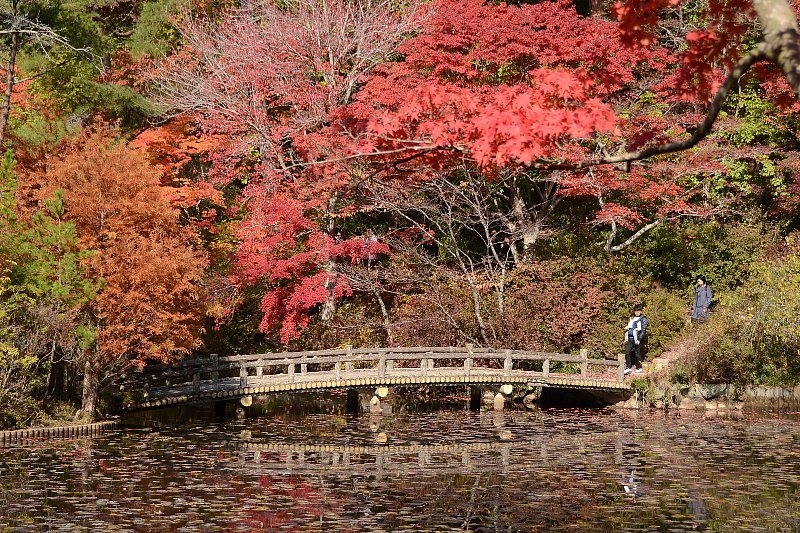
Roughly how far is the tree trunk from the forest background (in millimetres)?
104

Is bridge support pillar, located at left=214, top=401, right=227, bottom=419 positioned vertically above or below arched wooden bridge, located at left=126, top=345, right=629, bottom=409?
below

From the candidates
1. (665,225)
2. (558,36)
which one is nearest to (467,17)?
(558,36)

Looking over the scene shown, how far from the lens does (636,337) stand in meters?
25.2

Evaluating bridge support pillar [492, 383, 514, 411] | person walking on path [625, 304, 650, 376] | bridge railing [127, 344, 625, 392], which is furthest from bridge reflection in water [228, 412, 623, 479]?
person walking on path [625, 304, 650, 376]

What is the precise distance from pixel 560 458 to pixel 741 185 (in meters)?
14.6

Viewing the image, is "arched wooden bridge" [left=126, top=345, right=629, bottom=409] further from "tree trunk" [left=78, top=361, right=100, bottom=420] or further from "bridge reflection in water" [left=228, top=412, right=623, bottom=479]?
"bridge reflection in water" [left=228, top=412, right=623, bottom=479]

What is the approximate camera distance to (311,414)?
24.5 metres

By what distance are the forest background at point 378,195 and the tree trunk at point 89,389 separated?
0.10 m

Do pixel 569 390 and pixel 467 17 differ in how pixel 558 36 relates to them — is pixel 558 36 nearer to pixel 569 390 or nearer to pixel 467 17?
pixel 467 17

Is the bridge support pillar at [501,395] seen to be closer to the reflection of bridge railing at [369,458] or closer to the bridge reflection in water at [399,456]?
the bridge reflection in water at [399,456]

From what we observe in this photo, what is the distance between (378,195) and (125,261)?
28.6 ft

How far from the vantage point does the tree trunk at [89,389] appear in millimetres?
20031

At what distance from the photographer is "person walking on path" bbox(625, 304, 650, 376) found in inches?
989

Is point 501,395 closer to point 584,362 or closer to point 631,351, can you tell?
point 584,362
